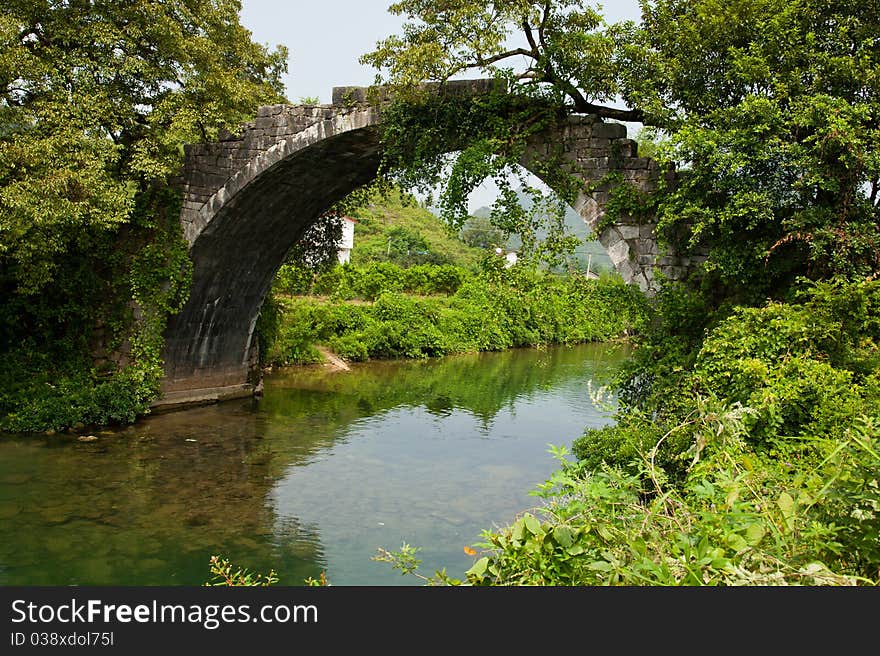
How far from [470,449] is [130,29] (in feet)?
25.4

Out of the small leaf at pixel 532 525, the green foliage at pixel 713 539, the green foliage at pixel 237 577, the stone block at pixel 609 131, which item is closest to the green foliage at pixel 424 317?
the stone block at pixel 609 131

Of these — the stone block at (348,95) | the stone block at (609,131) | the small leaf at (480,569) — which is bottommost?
the small leaf at (480,569)

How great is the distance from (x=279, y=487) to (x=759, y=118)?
6.80 meters

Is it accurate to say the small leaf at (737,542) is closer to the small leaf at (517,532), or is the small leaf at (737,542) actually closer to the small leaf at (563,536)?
the small leaf at (563,536)

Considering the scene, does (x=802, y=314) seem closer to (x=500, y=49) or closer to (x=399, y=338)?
(x=500, y=49)

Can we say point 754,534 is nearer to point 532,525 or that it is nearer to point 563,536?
point 563,536

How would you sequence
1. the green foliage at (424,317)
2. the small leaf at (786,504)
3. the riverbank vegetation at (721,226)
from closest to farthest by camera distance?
1. the small leaf at (786,504)
2. the riverbank vegetation at (721,226)
3. the green foliage at (424,317)

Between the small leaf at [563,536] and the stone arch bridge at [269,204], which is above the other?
the stone arch bridge at [269,204]

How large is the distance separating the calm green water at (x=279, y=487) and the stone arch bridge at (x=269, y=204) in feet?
3.32

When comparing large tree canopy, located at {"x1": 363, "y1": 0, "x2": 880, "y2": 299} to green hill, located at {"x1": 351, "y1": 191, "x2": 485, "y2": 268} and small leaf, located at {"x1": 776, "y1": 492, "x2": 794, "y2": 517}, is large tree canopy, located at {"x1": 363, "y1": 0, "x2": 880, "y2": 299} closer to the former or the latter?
small leaf, located at {"x1": 776, "y1": 492, "x2": 794, "y2": 517}

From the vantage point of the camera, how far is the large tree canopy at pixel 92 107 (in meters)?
8.84

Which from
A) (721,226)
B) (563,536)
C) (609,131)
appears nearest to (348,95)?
(609,131)

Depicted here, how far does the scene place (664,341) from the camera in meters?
7.40

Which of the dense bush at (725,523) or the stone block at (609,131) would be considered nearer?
the dense bush at (725,523)
